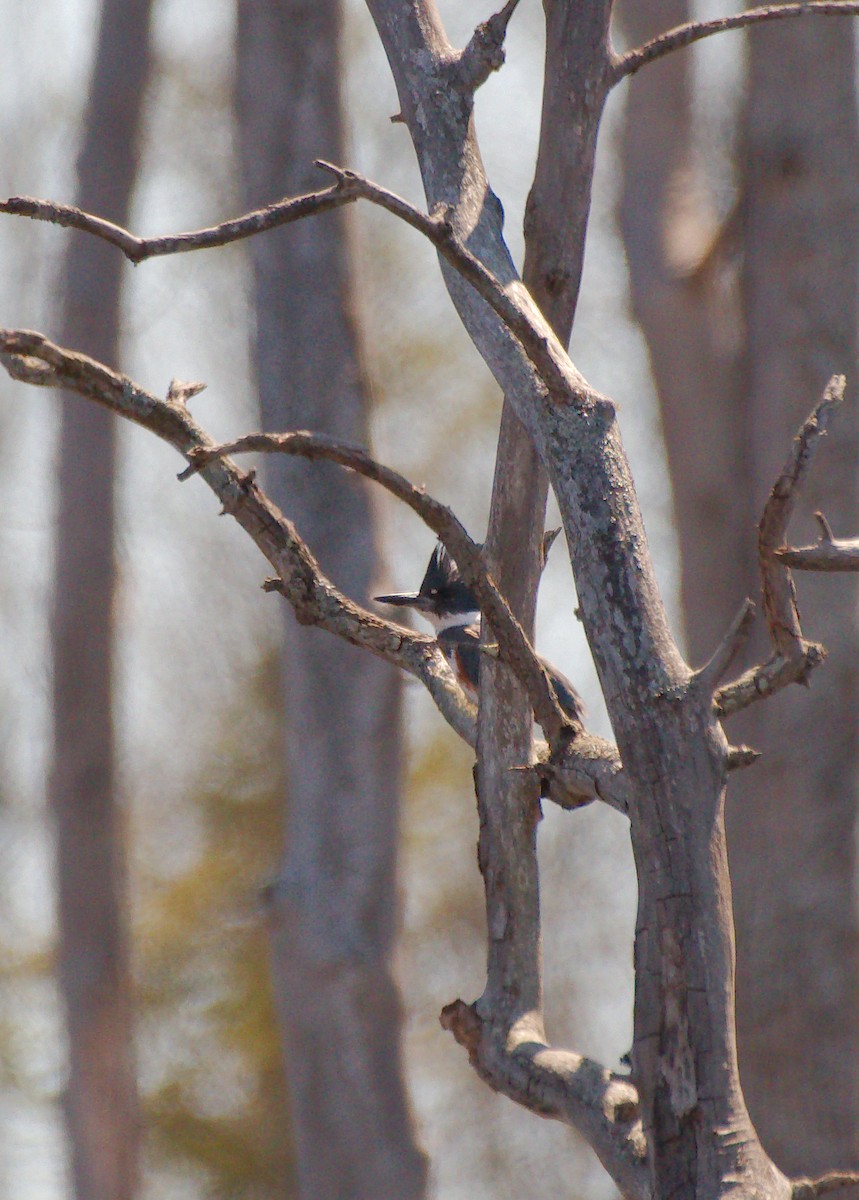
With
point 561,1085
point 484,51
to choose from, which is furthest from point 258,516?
point 561,1085

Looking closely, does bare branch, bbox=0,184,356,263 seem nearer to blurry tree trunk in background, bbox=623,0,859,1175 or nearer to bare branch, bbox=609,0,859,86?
bare branch, bbox=609,0,859,86

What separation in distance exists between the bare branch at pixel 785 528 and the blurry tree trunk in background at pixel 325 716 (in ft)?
8.73

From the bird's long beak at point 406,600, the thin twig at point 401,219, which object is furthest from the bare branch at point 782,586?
the bird's long beak at point 406,600

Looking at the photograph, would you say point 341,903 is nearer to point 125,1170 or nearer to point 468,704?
point 125,1170

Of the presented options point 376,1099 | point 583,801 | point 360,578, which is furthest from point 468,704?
point 376,1099

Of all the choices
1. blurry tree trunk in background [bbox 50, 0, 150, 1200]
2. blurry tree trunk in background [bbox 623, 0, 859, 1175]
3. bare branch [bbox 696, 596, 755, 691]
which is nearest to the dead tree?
bare branch [bbox 696, 596, 755, 691]

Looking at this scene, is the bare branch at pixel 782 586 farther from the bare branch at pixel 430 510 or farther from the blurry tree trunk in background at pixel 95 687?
the blurry tree trunk in background at pixel 95 687

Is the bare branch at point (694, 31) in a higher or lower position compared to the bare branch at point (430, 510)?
higher

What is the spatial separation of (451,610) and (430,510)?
2410mm

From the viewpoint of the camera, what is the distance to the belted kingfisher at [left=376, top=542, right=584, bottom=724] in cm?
363

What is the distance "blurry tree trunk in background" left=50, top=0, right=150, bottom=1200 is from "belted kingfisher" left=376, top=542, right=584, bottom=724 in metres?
1.56

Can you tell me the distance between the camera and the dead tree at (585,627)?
1216 millimetres

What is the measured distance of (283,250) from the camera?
4203mm

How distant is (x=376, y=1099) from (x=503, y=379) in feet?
9.98
